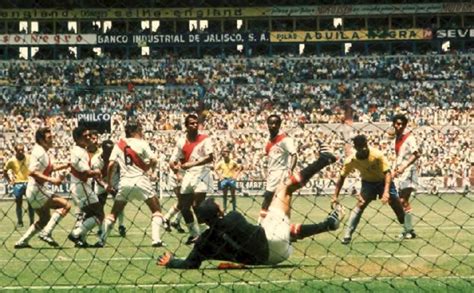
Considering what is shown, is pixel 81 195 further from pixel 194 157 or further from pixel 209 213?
pixel 209 213

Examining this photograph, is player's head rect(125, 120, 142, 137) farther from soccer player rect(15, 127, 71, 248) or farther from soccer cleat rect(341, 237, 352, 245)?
soccer cleat rect(341, 237, 352, 245)

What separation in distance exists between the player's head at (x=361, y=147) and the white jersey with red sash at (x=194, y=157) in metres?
2.50

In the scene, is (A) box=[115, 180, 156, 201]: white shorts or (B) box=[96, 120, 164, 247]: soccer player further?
(A) box=[115, 180, 156, 201]: white shorts

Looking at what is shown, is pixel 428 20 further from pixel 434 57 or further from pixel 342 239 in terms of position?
pixel 342 239

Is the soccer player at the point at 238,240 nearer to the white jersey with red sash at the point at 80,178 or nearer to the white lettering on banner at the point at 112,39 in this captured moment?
the white jersey with red sash at the point at 80,178

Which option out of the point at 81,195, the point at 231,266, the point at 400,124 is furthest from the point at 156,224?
the point at 400,124

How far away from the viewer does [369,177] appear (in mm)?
16250

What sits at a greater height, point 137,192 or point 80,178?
point 80,178

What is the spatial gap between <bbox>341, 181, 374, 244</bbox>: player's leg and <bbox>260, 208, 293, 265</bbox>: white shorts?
4.42 m

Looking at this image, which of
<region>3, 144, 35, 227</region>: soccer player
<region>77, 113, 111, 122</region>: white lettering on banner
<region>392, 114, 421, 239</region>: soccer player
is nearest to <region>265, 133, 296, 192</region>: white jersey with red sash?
<region>392, 114, 421, 239</region>: soccer player

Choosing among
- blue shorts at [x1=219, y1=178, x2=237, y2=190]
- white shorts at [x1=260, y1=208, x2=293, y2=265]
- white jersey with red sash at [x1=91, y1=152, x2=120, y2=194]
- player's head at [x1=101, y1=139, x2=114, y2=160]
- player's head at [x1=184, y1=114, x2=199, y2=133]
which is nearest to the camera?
white shorts at [x1=260, y1=208, x2=293, y2=265]

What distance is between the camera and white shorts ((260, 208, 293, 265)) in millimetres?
11156

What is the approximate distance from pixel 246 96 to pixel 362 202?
41.1 metres

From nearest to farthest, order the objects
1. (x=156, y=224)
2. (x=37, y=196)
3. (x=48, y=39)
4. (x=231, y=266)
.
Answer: (x=231, y=266)
(x=156, y=224)
(x=37, y=196)
(x=48, y=39)
